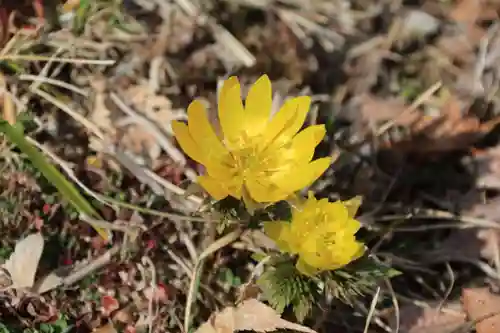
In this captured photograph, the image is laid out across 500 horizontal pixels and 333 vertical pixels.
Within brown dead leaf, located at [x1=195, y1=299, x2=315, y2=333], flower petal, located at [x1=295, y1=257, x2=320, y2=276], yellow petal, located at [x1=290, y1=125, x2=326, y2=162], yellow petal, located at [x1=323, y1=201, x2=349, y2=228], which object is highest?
yellow petal, located at [x1=290, y1=125, x2=326, y2=162]

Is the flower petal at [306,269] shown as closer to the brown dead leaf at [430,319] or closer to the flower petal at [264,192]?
the flower petal at [264,192]

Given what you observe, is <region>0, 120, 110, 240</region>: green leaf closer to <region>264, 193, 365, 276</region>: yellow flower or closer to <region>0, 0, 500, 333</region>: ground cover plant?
<region>0, 0, 500, 333</region>: ground cover plant

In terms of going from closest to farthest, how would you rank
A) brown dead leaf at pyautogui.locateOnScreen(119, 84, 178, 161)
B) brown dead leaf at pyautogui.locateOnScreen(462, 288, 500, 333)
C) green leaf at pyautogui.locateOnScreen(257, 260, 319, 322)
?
green leaf at pyautogui.locateOnScreen(257, 260, 319, 322), brown dead leaf at pyautogui.locateOnScreen(462, 288, 500, 333), brown dead leaf at pyautogui.locateOnScreen(119, 84, 178, 161)

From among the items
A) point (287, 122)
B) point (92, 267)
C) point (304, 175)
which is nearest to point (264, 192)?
point (304, 175)

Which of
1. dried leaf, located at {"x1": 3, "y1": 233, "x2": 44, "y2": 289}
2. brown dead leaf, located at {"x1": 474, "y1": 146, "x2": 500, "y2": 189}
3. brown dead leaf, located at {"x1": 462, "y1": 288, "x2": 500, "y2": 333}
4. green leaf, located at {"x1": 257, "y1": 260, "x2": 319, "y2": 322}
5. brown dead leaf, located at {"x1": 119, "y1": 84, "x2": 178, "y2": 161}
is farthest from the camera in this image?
brown dead leaf, located at {"x1": 474, "y1": 146, "x2": 500, "y2": 189}

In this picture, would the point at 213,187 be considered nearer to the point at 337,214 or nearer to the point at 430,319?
the point at 337,214

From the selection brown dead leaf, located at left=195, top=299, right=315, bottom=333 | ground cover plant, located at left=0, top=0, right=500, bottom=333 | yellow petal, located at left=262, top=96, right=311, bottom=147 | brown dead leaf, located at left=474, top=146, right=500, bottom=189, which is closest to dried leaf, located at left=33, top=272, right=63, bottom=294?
ground cover plant, located at left=0, top=0, right=500, bottom=333

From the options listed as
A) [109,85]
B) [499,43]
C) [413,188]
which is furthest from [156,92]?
[499,43]
